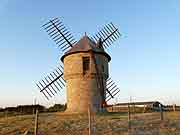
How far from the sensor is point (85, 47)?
2820 cm

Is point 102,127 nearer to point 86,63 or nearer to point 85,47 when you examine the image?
point 86,63

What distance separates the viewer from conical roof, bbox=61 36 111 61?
27.9 m

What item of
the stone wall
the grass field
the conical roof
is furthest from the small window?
the grass field

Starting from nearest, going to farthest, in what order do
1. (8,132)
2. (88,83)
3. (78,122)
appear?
(8,132)
(78,122)
(88,83)

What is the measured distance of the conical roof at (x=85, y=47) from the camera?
2789cm

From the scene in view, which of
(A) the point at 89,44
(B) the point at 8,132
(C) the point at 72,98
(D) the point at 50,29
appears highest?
(D) the point at 50,29

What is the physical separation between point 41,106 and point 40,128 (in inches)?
1098

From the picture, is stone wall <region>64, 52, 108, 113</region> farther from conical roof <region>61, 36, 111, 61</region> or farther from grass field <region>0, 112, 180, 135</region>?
grass field <region>0, 112, 180, 135</region>

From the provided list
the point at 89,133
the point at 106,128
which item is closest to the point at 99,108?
the point at 106,128

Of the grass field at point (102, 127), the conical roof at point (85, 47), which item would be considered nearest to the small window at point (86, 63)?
the conical roof at point (85, 47)

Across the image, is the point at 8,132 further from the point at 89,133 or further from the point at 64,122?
the point at 89,133

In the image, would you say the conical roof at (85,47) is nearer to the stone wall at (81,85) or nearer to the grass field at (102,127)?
the stone wall at (81,85)

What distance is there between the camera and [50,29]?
32250 mm

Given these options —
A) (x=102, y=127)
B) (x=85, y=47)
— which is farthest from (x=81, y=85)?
(x=102, y=127)
